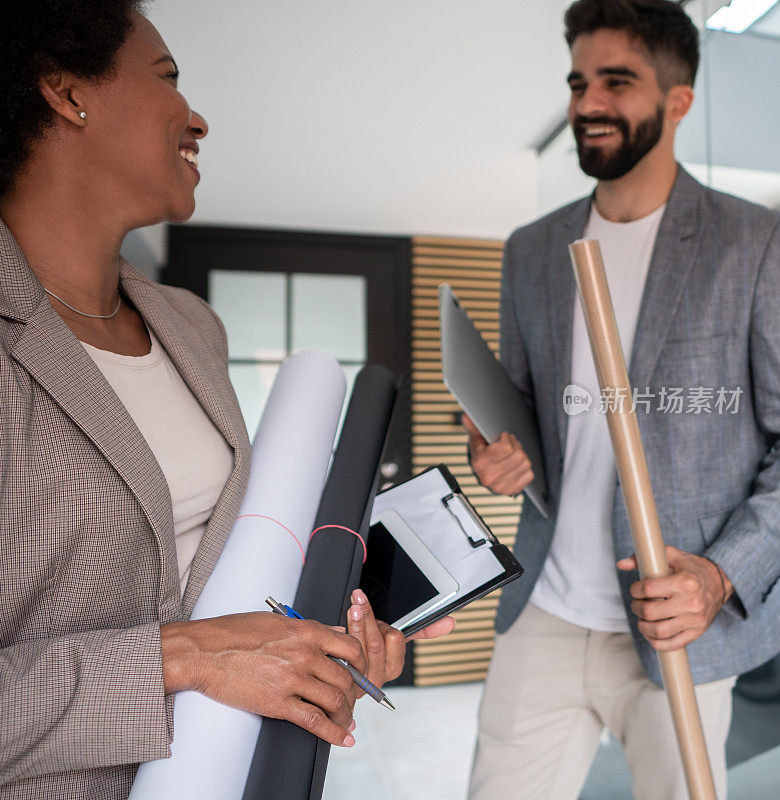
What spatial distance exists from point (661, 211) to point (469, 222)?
111 inches

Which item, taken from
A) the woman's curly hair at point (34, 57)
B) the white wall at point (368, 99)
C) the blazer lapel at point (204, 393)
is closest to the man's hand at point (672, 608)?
the blazer lapel at point (204, 393)

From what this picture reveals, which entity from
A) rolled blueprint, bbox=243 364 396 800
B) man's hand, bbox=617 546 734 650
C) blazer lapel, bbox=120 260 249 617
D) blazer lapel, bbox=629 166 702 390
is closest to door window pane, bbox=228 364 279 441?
blazer lapel, bbox=629 166 702 390

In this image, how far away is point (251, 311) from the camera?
4.14m

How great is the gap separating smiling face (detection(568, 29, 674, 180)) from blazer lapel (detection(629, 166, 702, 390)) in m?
0.13

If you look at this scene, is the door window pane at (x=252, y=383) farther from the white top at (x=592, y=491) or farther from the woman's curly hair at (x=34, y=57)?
the woman's curly hair at (x=34, y=57)

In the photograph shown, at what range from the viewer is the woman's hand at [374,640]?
0.67m

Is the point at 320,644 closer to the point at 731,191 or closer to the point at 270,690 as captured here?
the point at 270,690

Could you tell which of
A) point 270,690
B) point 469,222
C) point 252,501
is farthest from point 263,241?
point 270,690

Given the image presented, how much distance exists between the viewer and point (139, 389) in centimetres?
83

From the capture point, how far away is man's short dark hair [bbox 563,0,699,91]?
1.40 metres

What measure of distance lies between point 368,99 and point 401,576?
2.25 metres

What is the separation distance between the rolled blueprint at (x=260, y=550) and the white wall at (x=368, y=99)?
1668 millimetres

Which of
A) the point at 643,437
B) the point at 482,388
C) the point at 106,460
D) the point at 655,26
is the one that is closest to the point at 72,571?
the point at 106,460

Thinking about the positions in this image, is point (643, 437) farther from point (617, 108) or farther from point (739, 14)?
point (739, 14)
